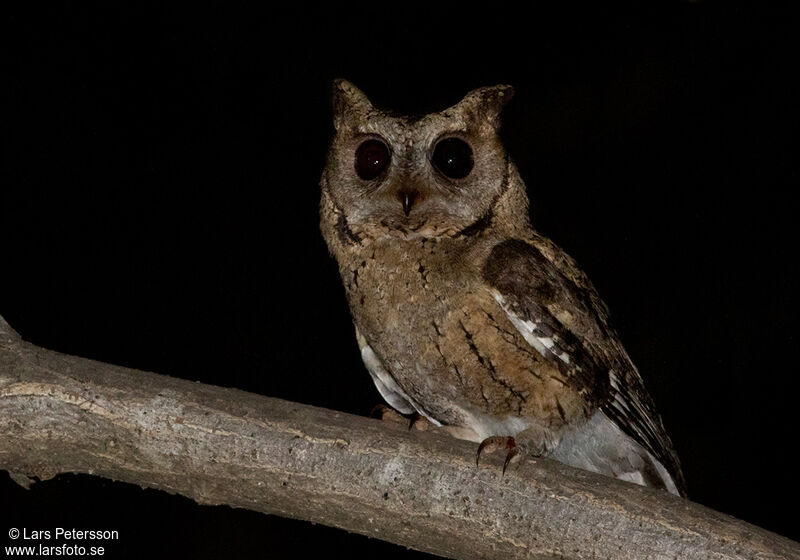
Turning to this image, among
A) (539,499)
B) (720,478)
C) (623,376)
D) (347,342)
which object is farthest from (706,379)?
(539,499)

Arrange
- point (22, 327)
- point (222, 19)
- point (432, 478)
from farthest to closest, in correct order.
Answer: point (222, 19), point (22, 327), point (432, 478)

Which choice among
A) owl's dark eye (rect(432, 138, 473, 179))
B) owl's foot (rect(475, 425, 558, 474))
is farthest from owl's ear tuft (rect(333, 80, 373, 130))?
owl's foot (rect(475, 425, 558, 474))

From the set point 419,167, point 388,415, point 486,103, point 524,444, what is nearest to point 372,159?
point 419,167

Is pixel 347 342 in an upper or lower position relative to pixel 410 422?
upper

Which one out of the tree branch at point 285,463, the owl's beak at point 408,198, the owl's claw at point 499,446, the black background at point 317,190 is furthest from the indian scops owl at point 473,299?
the black background at point 317,190

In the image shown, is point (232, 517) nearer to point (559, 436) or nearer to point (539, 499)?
point (559, 436)
